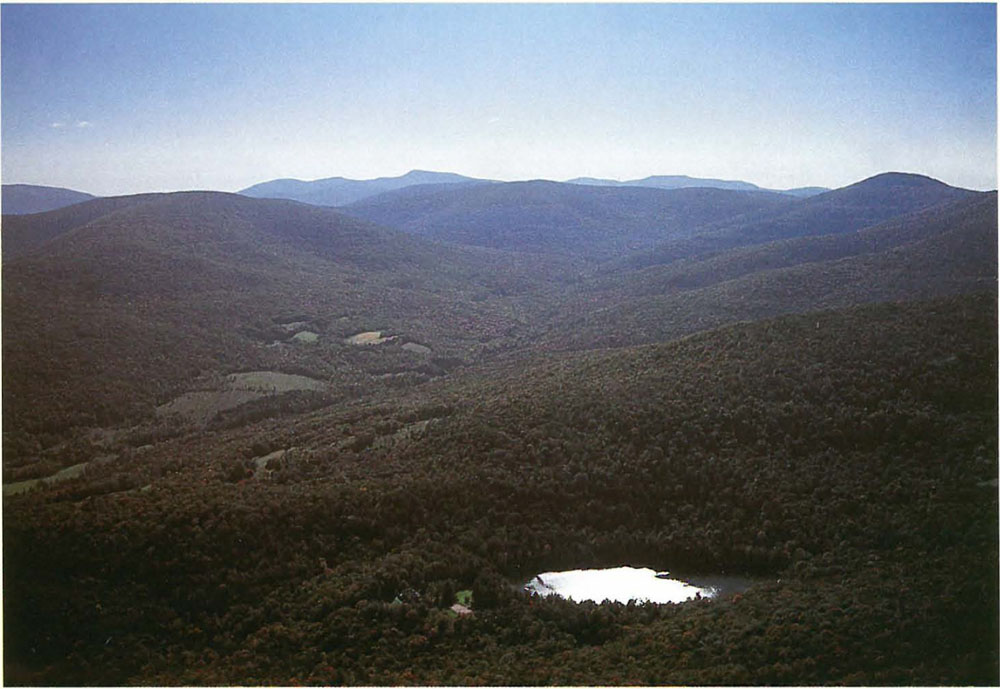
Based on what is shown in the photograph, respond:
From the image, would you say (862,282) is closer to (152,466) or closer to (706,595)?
(706,595)

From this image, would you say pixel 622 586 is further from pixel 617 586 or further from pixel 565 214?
pixel 565 214

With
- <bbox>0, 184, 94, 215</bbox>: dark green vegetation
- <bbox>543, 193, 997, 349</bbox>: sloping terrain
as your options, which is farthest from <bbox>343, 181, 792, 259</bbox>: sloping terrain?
<bbox>0, 184, 94, 215</bbox>: dark green vegetation

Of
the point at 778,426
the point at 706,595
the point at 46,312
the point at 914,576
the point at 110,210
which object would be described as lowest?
the point at 706,595

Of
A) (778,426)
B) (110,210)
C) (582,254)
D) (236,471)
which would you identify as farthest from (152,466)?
(582,254)

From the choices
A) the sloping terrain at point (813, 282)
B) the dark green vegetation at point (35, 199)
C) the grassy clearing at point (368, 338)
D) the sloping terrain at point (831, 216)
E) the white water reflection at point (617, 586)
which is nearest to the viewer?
the white water reflection at point (617, 586)

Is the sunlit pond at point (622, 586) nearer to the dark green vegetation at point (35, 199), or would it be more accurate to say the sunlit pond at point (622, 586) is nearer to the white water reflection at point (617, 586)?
the white water reflection at point (617, 586)

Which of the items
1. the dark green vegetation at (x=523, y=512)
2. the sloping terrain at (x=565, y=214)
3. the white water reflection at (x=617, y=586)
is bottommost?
the white water reflection at (x=617, y=586)

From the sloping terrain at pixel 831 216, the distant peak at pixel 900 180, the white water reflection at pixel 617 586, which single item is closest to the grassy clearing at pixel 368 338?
the white water reflection at pixel 617 586
